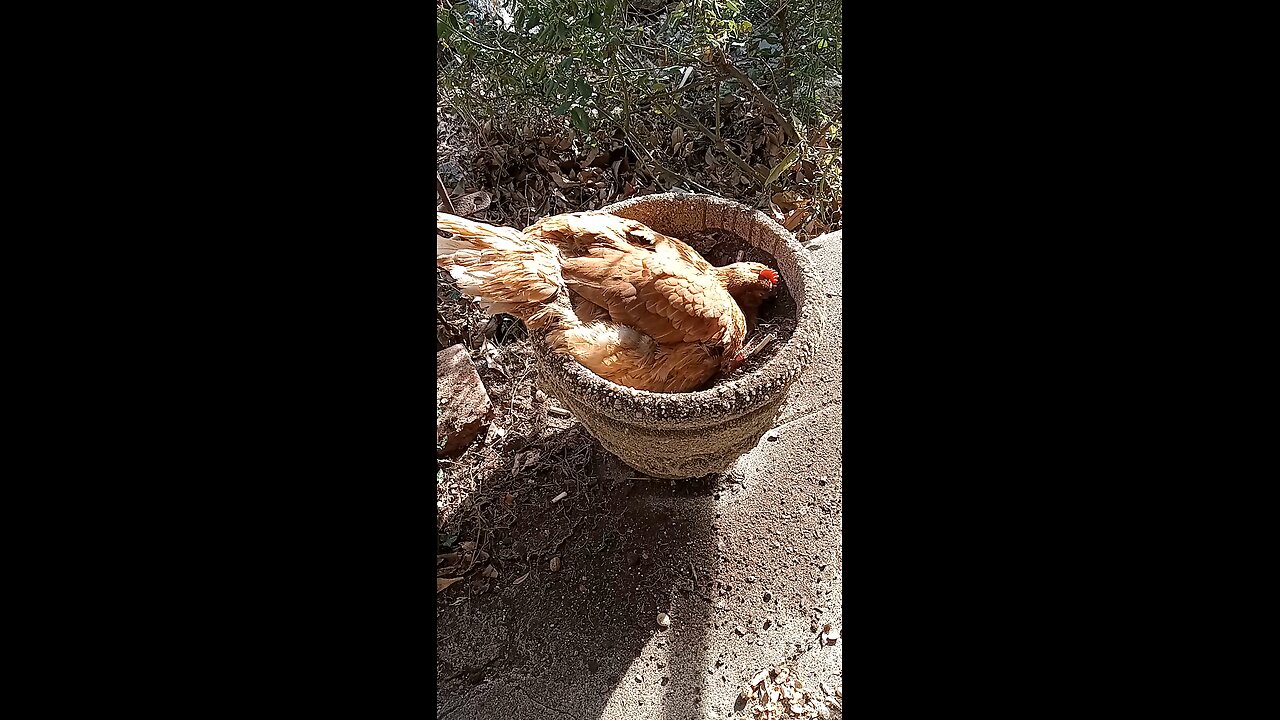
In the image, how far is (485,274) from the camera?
1.14m

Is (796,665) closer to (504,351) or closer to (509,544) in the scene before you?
(509,544)

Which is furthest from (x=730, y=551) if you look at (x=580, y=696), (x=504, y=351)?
(x=504, y=351)

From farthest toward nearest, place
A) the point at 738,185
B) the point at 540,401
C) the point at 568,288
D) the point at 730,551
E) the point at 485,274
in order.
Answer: the point at 738,185 < the point at 540,401 < the point at 730,551 < the point at 568,288 < the point at 485,274

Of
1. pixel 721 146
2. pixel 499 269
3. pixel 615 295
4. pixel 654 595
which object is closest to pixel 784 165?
pixel 721 146

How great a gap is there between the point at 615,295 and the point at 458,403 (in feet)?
2.08

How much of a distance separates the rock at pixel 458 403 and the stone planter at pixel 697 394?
1.45 feet

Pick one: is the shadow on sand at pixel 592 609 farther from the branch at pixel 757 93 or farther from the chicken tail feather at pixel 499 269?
the branch at pixel 757 93

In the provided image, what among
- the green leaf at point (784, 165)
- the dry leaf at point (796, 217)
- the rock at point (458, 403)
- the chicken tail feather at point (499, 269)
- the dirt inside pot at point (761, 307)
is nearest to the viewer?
the chicken tail feather at point (499, 269)

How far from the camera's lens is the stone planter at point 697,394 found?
1162 mm

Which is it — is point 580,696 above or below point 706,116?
Answer: below

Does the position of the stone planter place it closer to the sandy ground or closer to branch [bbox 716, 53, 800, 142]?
the sandy ground

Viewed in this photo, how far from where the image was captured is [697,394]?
1.17 meters

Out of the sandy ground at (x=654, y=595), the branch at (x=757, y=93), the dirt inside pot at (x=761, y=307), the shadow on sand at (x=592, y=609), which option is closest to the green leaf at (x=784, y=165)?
the branch at (x=757, y=93)

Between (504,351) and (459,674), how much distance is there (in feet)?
2.60
